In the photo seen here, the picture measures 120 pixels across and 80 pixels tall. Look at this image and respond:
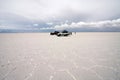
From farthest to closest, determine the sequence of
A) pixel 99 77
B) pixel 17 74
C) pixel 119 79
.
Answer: pixel 17 74 < pixel 99 77 < pixel 119 79

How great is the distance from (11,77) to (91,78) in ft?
8.36

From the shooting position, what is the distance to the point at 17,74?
305 cm

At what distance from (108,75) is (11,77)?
3.18 meters

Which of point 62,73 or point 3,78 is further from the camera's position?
point 62,73

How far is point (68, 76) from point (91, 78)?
72 cm

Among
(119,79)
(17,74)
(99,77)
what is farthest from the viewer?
(17,74)

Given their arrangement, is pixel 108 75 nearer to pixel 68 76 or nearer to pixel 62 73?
pixel 68 76

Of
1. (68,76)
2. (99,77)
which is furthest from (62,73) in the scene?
(99,77)

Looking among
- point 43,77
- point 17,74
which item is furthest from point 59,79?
point 17,74

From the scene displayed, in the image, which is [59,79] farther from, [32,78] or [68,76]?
[32,78]


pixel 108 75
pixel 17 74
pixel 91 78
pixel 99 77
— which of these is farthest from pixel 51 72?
pixel 108 75

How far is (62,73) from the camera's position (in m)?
3.12

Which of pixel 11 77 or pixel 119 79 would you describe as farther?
pixel 11 77

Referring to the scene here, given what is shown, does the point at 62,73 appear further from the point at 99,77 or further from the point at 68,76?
the point at 99,77
